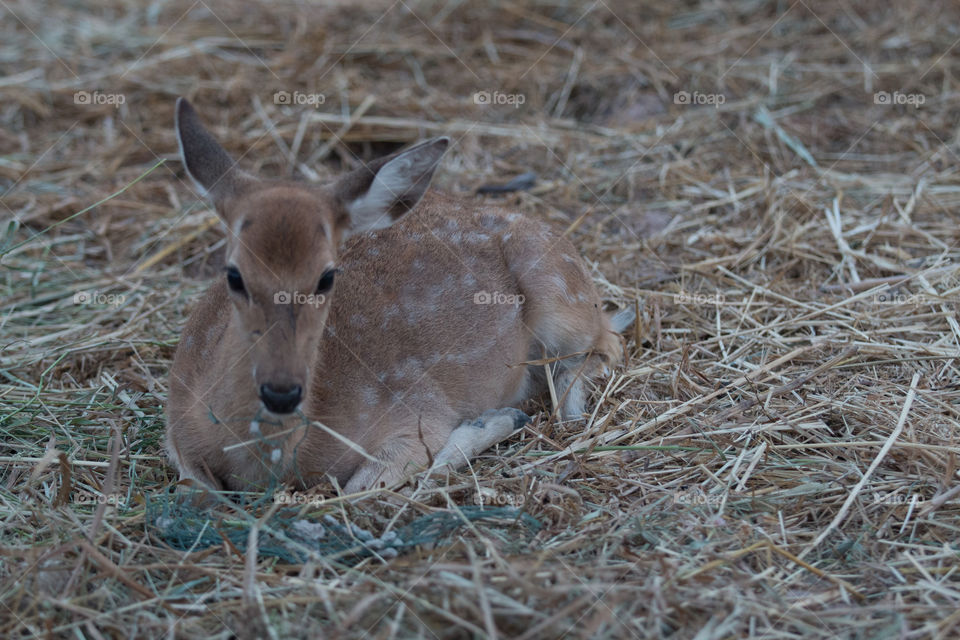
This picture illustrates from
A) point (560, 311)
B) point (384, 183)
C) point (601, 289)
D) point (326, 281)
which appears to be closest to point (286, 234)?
point (326, 281)

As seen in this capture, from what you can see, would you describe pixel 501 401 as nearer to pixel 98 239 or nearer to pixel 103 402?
pixel 103 402

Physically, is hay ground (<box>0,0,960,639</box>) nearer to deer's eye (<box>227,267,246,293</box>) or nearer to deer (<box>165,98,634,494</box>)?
deer (<box>165,98,634,494</box>)

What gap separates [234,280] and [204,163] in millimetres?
642

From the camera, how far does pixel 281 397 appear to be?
3707mm

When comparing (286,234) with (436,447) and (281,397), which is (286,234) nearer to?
(281,397)

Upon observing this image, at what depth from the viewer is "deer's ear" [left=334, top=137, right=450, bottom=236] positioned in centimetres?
421

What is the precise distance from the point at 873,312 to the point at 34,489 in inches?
174

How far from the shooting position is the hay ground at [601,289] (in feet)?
11.2

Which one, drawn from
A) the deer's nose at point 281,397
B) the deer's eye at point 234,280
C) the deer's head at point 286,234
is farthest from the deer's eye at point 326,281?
the deer's nose at point 281,397

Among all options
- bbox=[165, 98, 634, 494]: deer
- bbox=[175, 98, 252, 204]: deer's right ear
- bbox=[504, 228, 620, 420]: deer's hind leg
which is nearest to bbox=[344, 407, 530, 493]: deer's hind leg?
bbox=[165, 98, 634, 494]: deer

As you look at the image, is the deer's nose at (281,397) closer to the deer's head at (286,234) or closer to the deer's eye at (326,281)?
the deer's head at (286,234)

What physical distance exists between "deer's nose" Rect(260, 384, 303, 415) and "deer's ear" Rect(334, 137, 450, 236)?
2.90ft

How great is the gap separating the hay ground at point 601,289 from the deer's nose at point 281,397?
0.46m

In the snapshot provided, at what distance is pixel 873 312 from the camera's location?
5.59 metres
